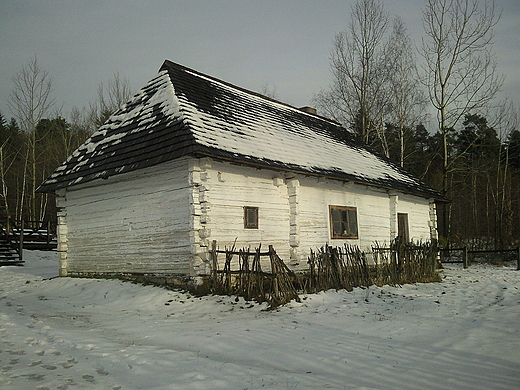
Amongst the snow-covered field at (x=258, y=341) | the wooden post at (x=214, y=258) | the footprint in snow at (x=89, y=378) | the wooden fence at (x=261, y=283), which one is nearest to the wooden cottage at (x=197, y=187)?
the wooden post at (x=214, y=258)

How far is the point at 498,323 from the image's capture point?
7.72 meters

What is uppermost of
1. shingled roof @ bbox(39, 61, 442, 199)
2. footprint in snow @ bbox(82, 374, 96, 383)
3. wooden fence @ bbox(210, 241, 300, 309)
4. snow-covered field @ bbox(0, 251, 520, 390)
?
shingled roof @ bbox(39, 61, 442, 199)

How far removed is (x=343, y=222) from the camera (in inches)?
597

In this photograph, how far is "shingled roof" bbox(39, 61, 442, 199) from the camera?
11.2m

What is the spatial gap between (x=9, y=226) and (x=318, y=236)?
18600 mm

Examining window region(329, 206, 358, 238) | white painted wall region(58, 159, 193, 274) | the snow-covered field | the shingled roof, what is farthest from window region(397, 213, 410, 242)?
white painted wall region(58, 159, 193, 274)

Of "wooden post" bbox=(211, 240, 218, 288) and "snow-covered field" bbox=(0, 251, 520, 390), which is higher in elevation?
"wooden post" bbox=(211, 240, 218, 288)

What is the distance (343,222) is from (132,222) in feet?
22.9

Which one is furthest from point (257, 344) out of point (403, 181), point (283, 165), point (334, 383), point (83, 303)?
point (403, 181)

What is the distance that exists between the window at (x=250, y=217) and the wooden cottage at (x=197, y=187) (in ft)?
0.11

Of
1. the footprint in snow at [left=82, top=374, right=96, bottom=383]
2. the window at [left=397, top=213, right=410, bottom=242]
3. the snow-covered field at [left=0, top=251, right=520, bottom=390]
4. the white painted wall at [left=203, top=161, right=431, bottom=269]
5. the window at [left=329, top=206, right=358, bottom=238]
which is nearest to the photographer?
the footprint in snow at [left=82, top=374, right=96, bottom=383]

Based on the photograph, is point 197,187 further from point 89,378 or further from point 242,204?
point 89,378

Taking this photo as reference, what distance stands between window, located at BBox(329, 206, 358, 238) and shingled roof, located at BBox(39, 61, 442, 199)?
116 cm

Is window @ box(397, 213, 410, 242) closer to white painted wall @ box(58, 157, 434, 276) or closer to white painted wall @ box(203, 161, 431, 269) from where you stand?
white painted wall @ box(203, 161, 431, 269)
